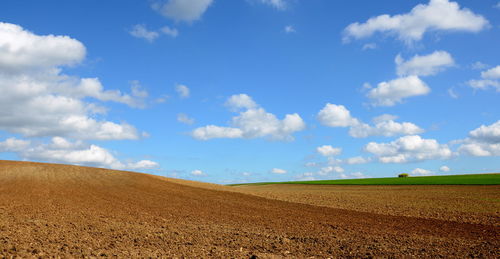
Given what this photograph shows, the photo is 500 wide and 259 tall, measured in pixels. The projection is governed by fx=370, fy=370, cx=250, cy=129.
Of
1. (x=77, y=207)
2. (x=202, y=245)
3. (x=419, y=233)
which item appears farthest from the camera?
(x=77, y=207)

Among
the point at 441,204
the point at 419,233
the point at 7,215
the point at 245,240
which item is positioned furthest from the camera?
the point at 441,204

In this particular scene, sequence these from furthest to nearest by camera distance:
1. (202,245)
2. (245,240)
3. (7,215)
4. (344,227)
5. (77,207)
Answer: (77,207) → (7,215) → (344,227) → (245,240) → (202,245)

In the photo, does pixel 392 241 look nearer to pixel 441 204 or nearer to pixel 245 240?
pixel 245 240

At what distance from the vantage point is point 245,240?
13.8 metres

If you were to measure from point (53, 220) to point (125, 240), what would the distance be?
6197 millimetres

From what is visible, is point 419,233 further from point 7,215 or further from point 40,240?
point 7,215

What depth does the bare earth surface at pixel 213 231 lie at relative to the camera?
12.0 metres

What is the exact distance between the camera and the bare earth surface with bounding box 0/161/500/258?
12.0 meters

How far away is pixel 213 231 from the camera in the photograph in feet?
51.6

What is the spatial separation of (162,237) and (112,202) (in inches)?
501

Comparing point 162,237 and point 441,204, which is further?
point 441,204

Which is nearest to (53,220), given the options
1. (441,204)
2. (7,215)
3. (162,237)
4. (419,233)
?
(7,215)

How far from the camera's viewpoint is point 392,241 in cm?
1397

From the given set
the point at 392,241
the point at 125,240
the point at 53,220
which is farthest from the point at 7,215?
the point at 392,241
